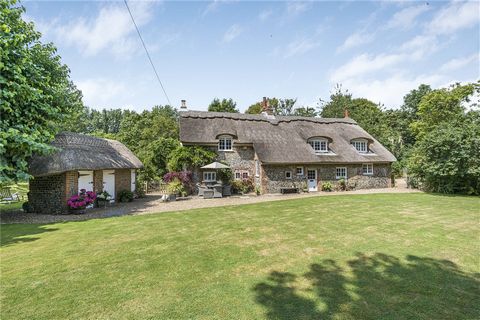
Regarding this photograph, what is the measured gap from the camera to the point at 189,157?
20984 mm

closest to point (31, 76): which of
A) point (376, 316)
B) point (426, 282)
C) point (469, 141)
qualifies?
point (376, 316)

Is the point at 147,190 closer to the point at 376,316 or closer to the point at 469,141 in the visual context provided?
the point at 376,316

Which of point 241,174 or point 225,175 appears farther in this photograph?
point 241,174

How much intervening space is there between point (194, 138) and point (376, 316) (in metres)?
19.5

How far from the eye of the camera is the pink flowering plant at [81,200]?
13.5 metres

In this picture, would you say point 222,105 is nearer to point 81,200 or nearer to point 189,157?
point 189,157

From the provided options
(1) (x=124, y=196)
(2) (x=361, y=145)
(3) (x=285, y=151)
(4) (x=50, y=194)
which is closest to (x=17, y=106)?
(4) (x=50, y=194)

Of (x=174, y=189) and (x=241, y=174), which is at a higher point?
(x=241, y=174)

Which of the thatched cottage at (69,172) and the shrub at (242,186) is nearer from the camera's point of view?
the thatched cottage at (69,172)

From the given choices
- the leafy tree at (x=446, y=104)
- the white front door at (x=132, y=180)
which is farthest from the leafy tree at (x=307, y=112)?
the white front door at (x=132, y=180)

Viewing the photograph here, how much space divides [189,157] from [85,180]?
7.83 metres

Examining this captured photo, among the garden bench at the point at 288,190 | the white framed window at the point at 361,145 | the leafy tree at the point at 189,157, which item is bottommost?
the garden bench at the point at 288,190

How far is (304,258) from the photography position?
6172 mm

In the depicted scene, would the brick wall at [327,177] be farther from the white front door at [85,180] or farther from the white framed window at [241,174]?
the white front door at [85,180]
